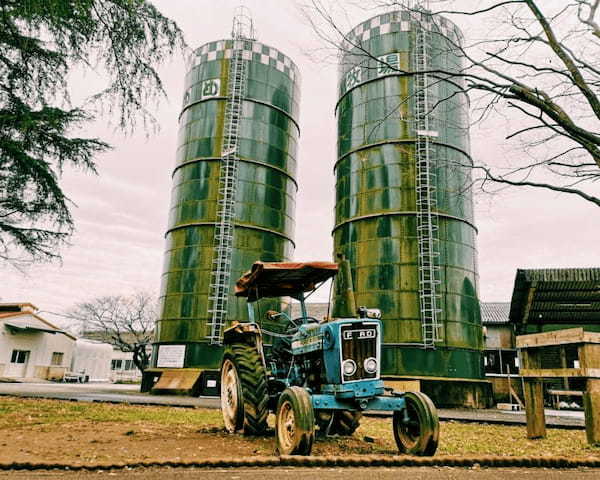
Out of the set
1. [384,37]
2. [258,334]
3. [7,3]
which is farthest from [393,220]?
[7,3]

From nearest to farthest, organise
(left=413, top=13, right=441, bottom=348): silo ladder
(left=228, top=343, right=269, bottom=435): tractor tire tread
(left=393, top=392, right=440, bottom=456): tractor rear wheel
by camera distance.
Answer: (left=393, top=392, right=440, bottom=456): tractor rear wheel < (left=228, top=343, right=269, bottom=435): tractor tire tread < (left=413, top=13, right=441, bottom=348): silo ladder

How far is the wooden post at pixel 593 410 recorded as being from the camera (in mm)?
7391

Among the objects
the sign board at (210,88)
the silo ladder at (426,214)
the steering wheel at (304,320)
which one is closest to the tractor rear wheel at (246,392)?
the steering wheel at (304,320)

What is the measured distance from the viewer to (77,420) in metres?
9.35

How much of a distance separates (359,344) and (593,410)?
403cm

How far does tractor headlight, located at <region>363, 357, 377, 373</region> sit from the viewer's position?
20.2ft

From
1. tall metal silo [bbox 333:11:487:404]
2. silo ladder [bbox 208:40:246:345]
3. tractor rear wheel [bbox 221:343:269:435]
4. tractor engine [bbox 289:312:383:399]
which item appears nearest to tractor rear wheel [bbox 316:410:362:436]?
tractor rear wheel [bbox 221:343:269:435]

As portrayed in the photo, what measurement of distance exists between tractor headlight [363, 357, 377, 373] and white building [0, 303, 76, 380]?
125ft

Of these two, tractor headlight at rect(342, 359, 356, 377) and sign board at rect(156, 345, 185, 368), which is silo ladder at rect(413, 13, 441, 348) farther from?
tractor headlight at rect(342, 359, 356, 377)

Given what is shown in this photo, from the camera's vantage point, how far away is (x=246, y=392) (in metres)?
7.36

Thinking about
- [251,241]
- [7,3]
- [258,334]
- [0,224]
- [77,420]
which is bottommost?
[77,420]

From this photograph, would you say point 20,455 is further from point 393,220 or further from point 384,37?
point 384,37

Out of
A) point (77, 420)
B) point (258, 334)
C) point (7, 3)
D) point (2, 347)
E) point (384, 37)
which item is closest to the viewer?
point (7, 3)

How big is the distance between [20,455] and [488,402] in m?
16.2
